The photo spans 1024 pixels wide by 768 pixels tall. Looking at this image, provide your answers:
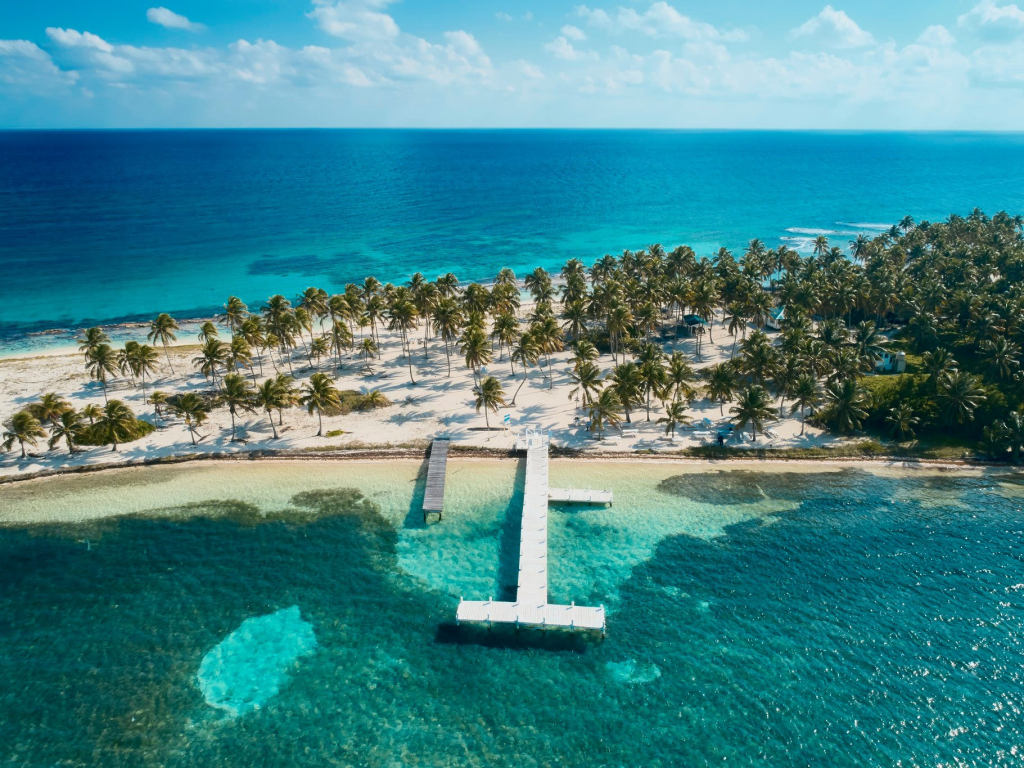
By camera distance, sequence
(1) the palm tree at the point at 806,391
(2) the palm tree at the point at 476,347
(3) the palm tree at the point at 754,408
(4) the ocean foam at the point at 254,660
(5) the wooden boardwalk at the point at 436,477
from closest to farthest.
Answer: (4) the ocean foam at the point at 254,660 < (5) the wooden boardwalk at the point at 436,477 < (3) the palm tree at the point at 754,408 < (1) the palm tree at the point at 806,391 < (2) the palm tree at the point at 476,347

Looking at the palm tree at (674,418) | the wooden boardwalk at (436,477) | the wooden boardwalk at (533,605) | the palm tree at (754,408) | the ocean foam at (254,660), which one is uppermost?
the palm tree at (754,408)

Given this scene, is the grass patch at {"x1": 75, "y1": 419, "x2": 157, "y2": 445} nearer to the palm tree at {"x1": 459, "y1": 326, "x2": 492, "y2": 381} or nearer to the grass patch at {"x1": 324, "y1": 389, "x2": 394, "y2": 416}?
the grass patch at {"x1": 324, "y1": 389, "x2": 394, "y2": 416}

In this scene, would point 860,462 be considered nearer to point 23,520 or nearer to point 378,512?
point 378,512

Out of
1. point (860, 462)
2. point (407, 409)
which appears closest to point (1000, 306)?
point (860, 462)

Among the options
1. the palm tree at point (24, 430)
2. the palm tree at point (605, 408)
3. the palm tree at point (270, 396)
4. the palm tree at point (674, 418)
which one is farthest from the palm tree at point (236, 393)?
the palm tree at point (674, 418)

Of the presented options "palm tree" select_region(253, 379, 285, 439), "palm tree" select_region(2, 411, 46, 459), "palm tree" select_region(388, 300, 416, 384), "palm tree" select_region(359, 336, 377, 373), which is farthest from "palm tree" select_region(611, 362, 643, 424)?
"palm tree" select_region(2, 411, 46, 459)

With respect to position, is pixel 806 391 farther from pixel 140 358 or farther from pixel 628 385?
pixel 140 358

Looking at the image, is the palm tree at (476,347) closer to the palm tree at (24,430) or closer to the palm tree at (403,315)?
the palm tree at (403,315)
